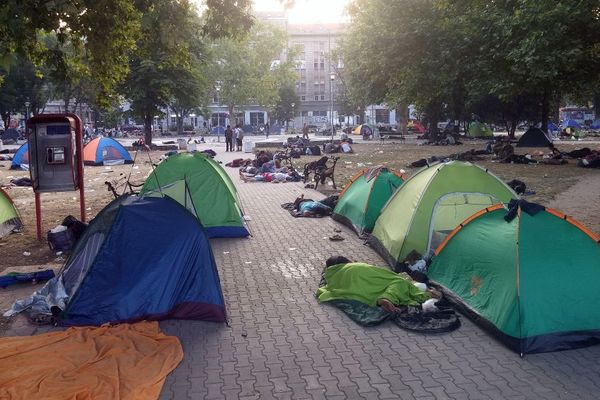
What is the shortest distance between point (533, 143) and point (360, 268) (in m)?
28.2

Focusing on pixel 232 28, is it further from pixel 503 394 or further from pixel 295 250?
pixel 503 394

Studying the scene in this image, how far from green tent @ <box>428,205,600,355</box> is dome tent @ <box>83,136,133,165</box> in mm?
23023

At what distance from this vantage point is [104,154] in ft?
88.9

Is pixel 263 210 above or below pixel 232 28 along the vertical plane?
below

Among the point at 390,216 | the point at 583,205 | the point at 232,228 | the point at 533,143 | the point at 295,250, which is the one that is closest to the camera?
the point at 390,216

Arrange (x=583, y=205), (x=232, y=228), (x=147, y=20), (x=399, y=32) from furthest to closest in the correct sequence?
(x=399, y=32), (x=583, y=205), (x=232, y=228), (x=147, y=20)

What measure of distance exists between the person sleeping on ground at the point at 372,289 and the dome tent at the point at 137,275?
5.01 ft

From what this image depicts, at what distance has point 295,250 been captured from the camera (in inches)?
399

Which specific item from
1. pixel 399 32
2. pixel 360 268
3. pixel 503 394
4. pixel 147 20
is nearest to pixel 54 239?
pixel 147 20

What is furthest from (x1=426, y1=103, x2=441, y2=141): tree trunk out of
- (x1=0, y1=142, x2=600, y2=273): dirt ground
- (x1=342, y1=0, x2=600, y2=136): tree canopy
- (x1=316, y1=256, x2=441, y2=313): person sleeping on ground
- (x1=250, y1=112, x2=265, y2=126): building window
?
(x1=250, y1=112, x2=265, y2=126): building window

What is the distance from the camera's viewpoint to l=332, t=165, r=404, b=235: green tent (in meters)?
10.9

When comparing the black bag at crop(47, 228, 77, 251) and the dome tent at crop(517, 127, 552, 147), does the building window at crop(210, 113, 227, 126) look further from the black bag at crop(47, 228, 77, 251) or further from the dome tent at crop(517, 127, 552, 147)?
the black bag at crop(47, 228, 77, 251)

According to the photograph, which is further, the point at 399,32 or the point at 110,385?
the point at 399,32

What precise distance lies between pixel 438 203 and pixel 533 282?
287 cm
